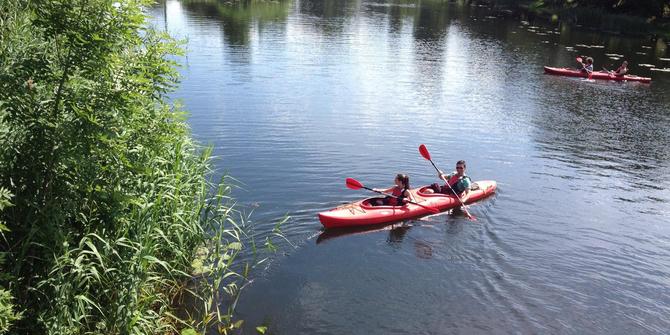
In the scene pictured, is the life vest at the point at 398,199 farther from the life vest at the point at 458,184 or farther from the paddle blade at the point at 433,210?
the life vest at the point at 458,184

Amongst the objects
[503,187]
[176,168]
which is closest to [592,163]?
[503,187]

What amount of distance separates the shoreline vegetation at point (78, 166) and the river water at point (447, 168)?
2.16 metres

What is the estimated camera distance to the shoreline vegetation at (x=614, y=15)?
4334cm

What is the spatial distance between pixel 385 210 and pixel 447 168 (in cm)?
417

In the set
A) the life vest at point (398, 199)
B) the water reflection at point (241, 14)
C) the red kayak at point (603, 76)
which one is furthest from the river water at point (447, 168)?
the water reflection at point (241, 14)

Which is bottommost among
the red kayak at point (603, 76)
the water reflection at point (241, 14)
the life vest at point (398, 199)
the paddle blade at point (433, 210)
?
the paddle blade at point (433, 210)

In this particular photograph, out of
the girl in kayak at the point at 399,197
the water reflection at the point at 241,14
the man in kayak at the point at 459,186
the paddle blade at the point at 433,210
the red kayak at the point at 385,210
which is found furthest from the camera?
the water reflection at the point at 241,14

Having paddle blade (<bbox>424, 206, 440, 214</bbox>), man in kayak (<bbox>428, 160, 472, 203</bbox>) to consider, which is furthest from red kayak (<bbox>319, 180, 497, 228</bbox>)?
man in kayak (<bbox>428, 160, 472, 203</bbox>)

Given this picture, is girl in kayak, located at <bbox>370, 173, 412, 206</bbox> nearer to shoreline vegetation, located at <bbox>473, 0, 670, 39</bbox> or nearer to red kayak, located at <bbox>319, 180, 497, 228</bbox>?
red kayak, located at <bbox>319, 180, 497, 228</bbox>

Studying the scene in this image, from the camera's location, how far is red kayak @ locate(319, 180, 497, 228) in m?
10.9

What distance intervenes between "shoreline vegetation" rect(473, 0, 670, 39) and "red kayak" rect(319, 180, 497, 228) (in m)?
37.0

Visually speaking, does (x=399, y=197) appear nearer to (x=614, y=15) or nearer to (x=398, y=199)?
(x=398, y=199)

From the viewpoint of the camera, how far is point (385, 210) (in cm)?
1148

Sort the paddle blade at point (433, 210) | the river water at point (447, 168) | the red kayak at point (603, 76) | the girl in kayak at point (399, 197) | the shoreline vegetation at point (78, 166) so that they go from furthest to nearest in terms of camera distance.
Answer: the red kayak at point (603, 76), the paddle blade at point (433, 210), the girl in kayak at point (399, 197), the river water at point (447, 168), the shoreline vegetation at point (78, 166)
